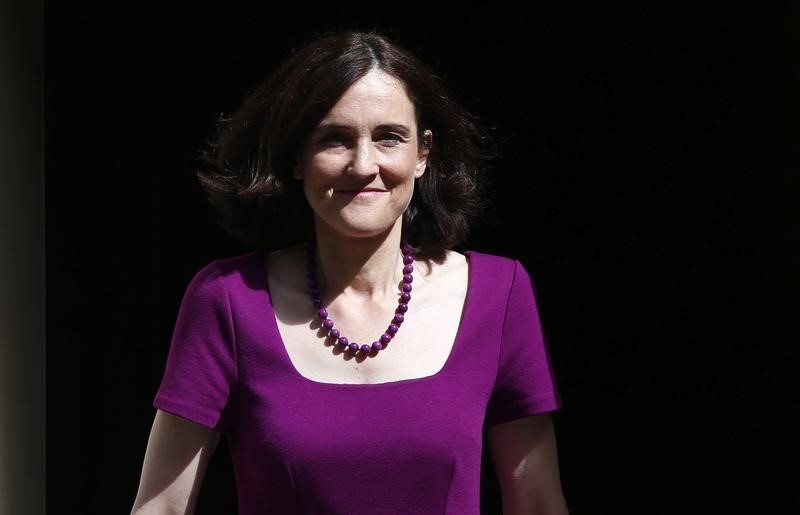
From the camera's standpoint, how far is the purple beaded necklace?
7.70ft

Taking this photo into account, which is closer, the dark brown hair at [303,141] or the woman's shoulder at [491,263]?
the dark brown hair at [303,141]

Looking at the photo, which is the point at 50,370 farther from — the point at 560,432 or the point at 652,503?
the point at 652,503

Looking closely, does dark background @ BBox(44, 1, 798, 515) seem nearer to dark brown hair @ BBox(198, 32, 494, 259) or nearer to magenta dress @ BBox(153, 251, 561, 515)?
dark brown hair @ BBox(198, 32, 494, 259)

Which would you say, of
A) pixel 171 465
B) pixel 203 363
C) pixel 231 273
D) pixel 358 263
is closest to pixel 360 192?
pixel 358 263

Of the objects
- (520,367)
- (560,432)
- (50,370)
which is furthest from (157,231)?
(520,367)

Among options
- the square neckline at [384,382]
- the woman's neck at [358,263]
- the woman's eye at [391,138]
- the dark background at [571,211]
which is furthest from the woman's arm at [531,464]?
the dark background at [571,211]

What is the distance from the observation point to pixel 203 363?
229 cm

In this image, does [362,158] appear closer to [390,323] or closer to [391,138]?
[391,138]

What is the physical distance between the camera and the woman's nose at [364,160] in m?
2.24

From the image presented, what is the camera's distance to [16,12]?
3107 millimetres

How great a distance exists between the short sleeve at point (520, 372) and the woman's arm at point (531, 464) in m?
0.04

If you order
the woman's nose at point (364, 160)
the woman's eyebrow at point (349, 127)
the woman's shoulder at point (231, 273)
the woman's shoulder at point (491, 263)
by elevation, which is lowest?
the woman's shoulder at point (231, 273)

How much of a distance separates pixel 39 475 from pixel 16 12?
1.16m

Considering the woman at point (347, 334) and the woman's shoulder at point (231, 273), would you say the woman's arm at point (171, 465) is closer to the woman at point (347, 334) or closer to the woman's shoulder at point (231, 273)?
the woman at point (347, 334)
